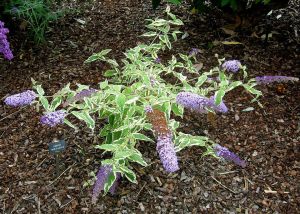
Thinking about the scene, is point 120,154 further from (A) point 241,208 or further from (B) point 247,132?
(B) point 247,132

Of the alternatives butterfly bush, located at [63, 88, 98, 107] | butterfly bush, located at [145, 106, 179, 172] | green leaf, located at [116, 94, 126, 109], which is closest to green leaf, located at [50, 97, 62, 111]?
butterfly bush, located at [63, 88, 98, 107]

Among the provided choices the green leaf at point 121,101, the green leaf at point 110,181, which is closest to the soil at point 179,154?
the green leaf at point 110,181

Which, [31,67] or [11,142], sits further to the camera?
[31,67]

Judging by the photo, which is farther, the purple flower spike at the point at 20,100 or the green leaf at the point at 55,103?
the green leaf at the point at 55,103

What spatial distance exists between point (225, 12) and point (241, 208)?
1736 mm

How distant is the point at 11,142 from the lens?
252 cm

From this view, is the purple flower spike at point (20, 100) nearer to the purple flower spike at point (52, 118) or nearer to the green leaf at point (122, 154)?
the purple flower spike at point (52, 118)

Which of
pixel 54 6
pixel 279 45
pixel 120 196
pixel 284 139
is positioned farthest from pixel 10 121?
pixel 279 45

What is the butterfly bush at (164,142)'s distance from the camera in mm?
1642

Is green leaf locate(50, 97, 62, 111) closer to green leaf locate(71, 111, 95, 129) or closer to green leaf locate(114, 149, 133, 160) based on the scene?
green leaf locate(71, 111, 95, 129)

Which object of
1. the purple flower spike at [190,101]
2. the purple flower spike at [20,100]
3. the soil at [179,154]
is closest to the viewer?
the purple flower spike at [190,101]

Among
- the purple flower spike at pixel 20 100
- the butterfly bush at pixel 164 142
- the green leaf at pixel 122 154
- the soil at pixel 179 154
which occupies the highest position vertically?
the butterfly bush at pixel 164 142

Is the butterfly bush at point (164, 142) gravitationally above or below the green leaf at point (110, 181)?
above

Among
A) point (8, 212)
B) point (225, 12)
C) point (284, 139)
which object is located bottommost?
point (8, 212)
